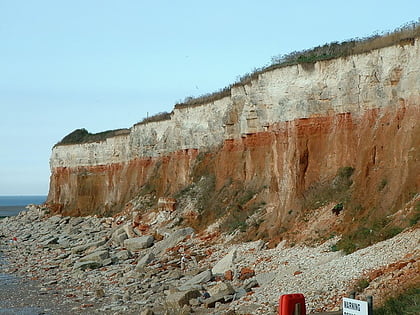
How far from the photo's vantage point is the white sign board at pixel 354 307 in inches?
346

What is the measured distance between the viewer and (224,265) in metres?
24.3

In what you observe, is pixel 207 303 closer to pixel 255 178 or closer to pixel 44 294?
pixel 44 294

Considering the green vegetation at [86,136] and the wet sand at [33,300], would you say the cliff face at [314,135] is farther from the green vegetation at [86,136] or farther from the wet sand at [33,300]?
the green vegetation at [86,136]

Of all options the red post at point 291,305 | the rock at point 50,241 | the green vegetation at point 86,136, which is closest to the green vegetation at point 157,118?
the green vegetation at point 86,136

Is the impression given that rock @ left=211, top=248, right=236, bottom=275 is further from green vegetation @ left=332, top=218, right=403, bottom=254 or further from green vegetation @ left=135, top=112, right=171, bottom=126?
green vegetation @ left=135, top=112, right=171, bottom=126

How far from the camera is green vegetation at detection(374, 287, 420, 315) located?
11.4 metres

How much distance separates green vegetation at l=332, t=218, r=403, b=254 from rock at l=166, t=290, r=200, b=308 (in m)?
4.71

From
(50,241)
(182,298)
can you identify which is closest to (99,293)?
(182,298)

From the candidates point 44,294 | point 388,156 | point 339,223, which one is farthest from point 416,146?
point 44,294

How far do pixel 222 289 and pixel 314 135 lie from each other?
9.54 metres

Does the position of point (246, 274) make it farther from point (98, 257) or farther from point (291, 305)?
point (98, 257)

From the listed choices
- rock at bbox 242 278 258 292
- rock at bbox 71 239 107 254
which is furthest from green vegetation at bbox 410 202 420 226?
rock at bbox 71 239 107 254

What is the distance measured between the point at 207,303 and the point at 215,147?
21.0m

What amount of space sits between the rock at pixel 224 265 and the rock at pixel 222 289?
316 centimetres
